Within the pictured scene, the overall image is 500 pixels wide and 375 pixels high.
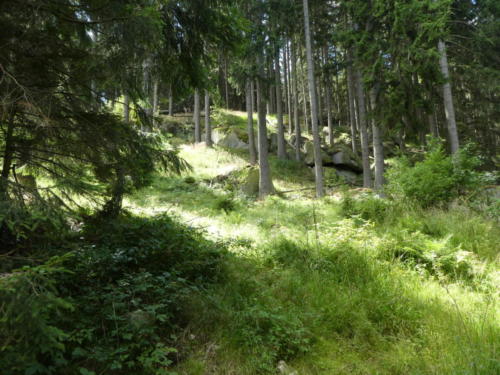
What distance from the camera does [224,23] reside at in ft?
16.5

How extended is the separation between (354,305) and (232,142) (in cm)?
2122

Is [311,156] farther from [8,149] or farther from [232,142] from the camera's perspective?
[8,149]

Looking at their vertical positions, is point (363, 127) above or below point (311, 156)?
above

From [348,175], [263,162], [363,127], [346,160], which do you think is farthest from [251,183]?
[346,160]

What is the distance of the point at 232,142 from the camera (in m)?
23.8

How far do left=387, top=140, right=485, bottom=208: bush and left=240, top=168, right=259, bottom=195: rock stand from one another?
335 inches

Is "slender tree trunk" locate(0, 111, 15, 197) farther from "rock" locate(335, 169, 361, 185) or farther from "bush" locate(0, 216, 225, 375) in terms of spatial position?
"rock" locate(335, 169, 361, 185)

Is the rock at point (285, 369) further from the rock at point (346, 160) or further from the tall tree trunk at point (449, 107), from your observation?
the rock at point (346, 160)

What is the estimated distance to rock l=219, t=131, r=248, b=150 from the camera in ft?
77.3

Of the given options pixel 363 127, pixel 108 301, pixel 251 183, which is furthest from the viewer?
pixel 251 183

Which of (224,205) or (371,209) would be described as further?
(224,205)

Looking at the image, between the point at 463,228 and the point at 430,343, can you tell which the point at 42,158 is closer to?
the point at 430,343

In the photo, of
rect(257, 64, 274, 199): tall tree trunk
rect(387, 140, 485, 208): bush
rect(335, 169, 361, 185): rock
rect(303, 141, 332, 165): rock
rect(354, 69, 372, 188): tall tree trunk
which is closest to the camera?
rect(387, 140, 485, 208): bush

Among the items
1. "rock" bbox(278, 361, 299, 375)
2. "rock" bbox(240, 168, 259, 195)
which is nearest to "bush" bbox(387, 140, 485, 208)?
"rock" bbox(278, 361, 299, 375)
